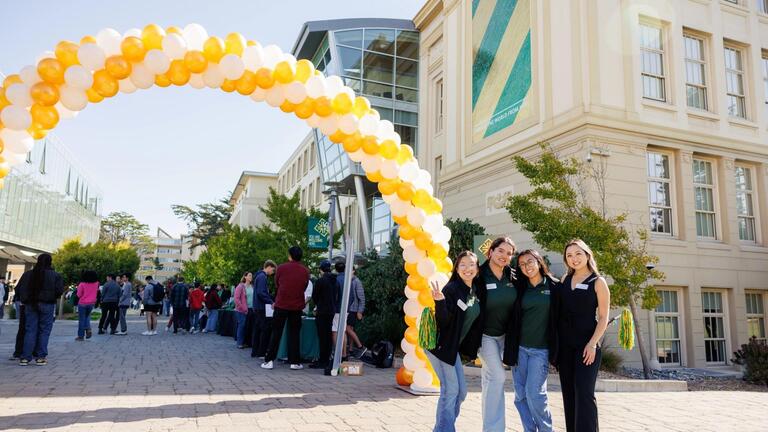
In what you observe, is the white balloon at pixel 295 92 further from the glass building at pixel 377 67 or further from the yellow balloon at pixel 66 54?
the glass building at pixel 377 67

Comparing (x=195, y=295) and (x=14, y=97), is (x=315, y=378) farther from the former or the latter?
(x=195, y=295)

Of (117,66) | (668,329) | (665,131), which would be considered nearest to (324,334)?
(117,66)

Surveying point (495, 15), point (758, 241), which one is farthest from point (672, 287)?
point (495, 15)

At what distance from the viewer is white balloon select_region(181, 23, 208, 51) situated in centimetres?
690

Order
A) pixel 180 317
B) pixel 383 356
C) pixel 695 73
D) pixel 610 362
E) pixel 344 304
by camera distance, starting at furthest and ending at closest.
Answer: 1. pixel 180 317
2. pixel 695 73
3. pixel 610 362
4. pixel 383 356
5. pixel 344 304

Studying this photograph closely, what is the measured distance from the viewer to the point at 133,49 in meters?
6.65

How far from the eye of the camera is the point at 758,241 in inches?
636

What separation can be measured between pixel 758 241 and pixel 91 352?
58.4ft

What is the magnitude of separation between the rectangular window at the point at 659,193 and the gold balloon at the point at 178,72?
479 inches

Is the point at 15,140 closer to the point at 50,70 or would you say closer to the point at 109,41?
the point at 50,70

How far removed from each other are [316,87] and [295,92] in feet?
0.98

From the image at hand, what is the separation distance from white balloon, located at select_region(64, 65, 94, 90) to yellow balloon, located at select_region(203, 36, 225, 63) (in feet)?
4.52

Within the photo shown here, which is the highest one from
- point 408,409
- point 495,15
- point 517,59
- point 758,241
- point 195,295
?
point 495,15

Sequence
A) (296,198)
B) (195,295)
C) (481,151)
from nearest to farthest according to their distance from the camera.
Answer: (481,151) → (195,295) → (296,198)
